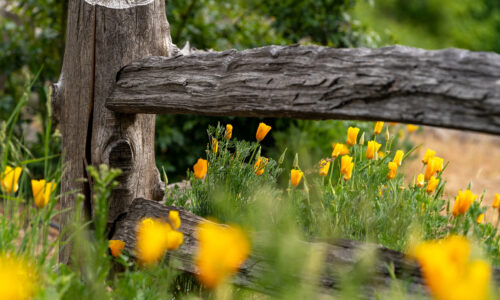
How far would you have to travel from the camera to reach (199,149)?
445 cm

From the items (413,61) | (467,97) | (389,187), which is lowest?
(389,187)

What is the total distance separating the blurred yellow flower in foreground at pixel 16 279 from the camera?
1.12m

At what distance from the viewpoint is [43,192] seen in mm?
1573

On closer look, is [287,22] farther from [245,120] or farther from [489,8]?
[489,8]

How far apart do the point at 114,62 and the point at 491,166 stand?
20.3ft

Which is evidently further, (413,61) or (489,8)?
(489,8)

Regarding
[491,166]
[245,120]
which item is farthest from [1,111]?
[491,166]

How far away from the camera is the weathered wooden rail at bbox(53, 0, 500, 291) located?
4.52 feet

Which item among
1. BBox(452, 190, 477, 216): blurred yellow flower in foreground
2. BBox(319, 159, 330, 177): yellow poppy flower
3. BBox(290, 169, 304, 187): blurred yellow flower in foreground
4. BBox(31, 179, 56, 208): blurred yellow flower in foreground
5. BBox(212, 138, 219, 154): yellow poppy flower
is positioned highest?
BBox(212, 138, 219, 154): yellow poppy flower

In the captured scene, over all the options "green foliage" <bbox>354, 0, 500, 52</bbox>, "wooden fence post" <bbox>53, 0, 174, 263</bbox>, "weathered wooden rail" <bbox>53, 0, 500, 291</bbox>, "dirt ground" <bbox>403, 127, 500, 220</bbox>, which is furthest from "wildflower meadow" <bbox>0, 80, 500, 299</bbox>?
"green foliage" <bbox>354, 0, 500, 52</bbox>

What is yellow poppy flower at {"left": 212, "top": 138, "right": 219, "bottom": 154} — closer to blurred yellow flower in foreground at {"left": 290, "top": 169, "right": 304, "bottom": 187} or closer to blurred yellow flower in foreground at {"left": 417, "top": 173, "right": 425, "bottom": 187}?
blurred yellow flower in foreground at {"left": 290, "top": 169, "right": 304, "bottom": 187}

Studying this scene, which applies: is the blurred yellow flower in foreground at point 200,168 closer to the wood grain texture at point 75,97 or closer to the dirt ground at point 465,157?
the wood grain texture at point 75,97

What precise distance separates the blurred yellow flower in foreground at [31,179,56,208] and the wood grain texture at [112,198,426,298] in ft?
1.43

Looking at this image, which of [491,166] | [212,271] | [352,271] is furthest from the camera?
[491,166]
